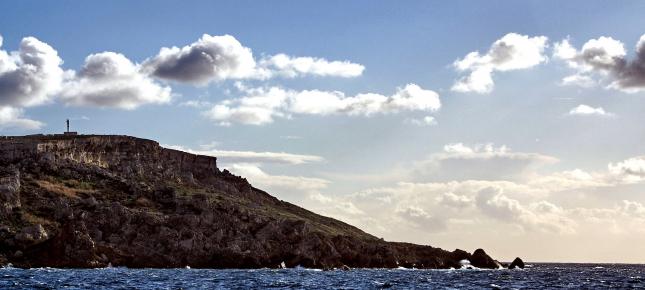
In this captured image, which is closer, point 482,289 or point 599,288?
point 482,289

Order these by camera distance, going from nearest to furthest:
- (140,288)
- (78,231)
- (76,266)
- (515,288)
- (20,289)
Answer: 1. (20,289)
2. (140,288)
3. (515,288)
4. (76,266)
5. (78,231)


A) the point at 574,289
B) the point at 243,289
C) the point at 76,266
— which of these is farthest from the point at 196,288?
the point at 76,266

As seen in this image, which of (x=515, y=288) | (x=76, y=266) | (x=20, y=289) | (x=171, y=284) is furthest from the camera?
(x=76, y=266)

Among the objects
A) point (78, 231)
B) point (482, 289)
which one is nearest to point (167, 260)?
point (78, 231)

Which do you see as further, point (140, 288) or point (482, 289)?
point (482, 289)

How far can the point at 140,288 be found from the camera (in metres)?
103

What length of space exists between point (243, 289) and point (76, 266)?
84861 millimetres

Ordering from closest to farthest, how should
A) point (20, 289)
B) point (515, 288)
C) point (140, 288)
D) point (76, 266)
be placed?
point (20, 289)
point (140, 288)
point (515, 288)
point (76, 266)

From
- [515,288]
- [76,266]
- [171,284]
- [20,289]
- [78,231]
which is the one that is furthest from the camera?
[78,231]

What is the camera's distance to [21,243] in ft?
608

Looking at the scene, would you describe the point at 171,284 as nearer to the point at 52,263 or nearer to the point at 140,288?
the point at 140,288

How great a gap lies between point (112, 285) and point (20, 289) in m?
14.9

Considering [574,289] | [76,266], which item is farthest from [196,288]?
[76,266]

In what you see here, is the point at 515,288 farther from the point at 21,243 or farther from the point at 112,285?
the point at 21,243
